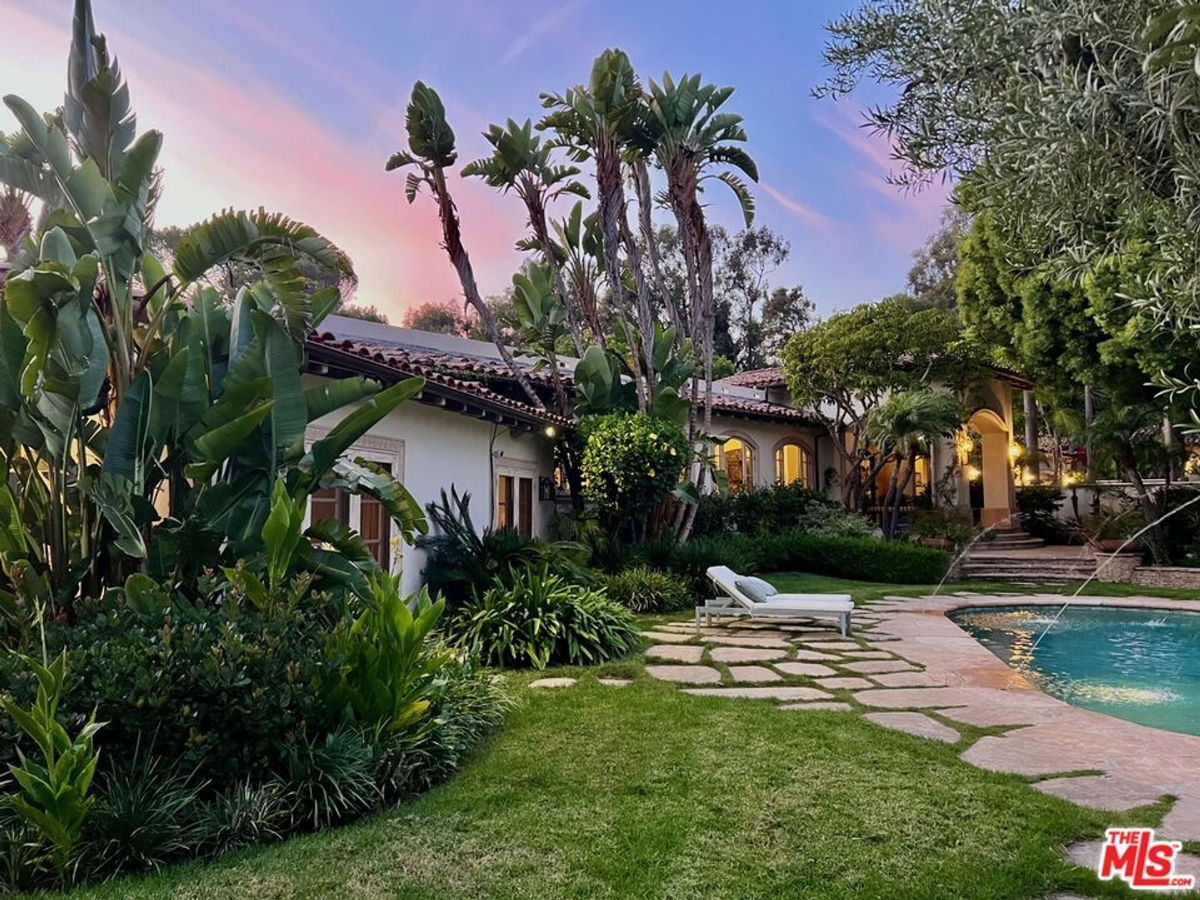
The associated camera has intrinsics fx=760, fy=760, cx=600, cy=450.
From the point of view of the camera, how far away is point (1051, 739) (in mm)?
5250

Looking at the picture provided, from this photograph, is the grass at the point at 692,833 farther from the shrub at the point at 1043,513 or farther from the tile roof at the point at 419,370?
the shrub at the point at 1043,513

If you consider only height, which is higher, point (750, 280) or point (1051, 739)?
point (750, 280)

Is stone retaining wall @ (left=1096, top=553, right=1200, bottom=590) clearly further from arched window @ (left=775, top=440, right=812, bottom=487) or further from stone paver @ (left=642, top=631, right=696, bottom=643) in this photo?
stone paver @ (left=642, top=631, right=696, bottom=643)

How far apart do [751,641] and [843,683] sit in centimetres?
217

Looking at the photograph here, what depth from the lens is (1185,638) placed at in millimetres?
10867

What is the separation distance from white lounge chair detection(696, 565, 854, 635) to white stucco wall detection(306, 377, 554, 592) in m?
3.68

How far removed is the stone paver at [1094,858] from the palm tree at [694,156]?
1044cm

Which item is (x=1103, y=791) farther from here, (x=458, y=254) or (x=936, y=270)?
(x=936, y=270)

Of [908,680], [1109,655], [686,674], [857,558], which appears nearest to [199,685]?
[686,674]

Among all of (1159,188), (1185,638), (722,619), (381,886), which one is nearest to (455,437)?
(722,619)

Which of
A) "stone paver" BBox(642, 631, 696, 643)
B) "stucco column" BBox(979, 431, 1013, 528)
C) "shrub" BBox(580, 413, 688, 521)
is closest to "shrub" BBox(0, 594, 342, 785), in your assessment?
"stone paver" BBox(642, 631, 696, 643)

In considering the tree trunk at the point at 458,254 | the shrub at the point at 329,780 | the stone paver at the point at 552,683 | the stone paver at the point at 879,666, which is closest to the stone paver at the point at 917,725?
the stone paver at the point at 879,666

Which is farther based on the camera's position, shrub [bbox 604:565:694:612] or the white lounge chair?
shrub [bbox 604:565:694:612]

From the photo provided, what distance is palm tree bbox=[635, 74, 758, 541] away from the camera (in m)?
12.7
